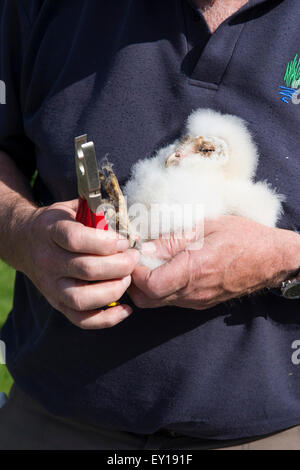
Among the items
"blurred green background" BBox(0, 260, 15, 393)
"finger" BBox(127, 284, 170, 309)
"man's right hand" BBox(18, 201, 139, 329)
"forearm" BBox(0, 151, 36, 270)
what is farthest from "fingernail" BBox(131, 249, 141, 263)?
"blurred green background" BBox(0, 260, 15, 393)

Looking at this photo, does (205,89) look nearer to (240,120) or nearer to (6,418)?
(240,120)

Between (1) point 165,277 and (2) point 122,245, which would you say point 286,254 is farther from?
(2) point 122,245

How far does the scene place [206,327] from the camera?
1.51 meters

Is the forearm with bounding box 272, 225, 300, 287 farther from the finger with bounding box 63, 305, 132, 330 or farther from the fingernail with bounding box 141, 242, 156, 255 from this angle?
the finger with bounding box 63, 305, 132, 330

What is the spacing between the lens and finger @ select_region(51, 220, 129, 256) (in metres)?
1.18

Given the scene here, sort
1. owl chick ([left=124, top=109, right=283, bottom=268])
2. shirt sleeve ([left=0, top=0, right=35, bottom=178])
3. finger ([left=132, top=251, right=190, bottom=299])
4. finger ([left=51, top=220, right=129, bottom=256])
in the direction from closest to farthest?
finger ([left=51, top=220, right=129, bottom=256]) < finger ([left=132, top=251, right=190, bottom=299]) < owl chick ([left=124, top=109, right=283, bottom=268]) < shirt sleeve ([left=0, top=0, right=35, bottom=178])

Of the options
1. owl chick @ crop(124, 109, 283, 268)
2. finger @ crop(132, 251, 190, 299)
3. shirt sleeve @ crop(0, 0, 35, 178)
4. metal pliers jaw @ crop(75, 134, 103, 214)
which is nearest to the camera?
metal pliers jaw @ crop(75, 134, 103, 214)

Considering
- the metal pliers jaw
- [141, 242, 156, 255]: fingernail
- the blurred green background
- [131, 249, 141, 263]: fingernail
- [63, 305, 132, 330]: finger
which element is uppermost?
the metal pliers jaw

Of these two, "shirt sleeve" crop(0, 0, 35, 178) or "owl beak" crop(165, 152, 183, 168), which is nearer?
"owl beak" crop(165, 152, 183, 168)

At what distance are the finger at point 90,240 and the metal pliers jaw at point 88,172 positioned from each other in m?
0.06

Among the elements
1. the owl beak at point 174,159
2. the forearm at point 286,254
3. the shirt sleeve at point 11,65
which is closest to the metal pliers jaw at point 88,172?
the owl beak at point 174,159

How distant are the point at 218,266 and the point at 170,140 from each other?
38 cm

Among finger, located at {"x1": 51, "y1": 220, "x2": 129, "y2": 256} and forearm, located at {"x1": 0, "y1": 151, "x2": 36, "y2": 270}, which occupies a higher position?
finger, located at {"x1": 51, "y1": 220, "x2": 129, "y2": 256}

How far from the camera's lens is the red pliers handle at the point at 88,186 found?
1.08m
